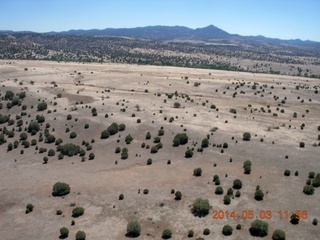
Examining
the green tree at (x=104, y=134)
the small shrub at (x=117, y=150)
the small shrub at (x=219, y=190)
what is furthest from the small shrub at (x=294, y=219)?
the green tree at (x=104, y=134)

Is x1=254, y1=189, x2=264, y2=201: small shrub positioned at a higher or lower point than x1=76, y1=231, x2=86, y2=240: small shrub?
higher

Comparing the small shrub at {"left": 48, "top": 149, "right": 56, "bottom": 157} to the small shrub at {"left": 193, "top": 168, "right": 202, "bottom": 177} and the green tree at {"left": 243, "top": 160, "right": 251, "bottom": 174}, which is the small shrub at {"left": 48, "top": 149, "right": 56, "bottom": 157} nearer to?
the small shrub at {"left": 193, "top": 168, "right": 202, "bottom": 177}

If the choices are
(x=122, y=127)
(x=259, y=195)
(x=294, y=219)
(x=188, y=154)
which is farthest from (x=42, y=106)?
(x=294, y=219)

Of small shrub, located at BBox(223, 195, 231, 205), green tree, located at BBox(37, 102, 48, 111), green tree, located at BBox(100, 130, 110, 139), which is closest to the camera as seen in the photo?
small shrub, located at BBox(223, 195, 231, 205)

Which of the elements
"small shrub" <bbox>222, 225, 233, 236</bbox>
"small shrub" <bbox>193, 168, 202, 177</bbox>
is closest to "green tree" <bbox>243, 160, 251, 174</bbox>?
"small shrub" <bbox>193, 168, 202, 177</bbox>

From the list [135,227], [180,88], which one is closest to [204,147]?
[135,227]

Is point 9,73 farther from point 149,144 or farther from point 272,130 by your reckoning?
point 272,130

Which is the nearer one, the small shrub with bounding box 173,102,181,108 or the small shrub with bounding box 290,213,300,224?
the small shrub with bounding box 290,213,300,224
